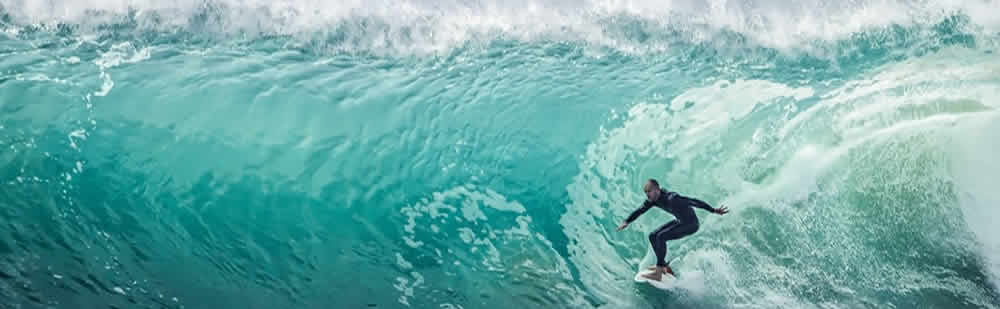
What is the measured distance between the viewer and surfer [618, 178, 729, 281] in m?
5.51

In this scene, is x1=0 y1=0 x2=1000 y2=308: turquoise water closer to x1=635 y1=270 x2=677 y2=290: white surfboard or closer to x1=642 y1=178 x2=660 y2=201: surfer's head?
x1=635 y1=270 x2=677 y2=290: white surfboard

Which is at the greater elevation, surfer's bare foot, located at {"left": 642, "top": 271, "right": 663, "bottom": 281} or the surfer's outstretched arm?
the surfer's outstretched arm

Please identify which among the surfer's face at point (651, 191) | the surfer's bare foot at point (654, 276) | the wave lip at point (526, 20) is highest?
the wave lip at point (526, 20)

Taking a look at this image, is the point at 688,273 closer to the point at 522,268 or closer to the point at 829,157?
the point at 522,268

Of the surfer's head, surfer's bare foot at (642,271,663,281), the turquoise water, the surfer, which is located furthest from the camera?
surfer's bare foot at (642,271,663,281)

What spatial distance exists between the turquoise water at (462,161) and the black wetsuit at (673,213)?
1.53ft

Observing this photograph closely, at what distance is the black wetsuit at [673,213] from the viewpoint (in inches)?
219

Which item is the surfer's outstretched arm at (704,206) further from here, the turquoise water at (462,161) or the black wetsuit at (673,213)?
the turquoise water at (462,161)

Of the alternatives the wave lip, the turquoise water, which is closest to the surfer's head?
the turquoise water

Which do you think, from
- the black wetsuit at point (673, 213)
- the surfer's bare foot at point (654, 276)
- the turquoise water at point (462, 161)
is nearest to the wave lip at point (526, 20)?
the turquoise water at point (462, 161)

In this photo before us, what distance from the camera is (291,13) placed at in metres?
8.59

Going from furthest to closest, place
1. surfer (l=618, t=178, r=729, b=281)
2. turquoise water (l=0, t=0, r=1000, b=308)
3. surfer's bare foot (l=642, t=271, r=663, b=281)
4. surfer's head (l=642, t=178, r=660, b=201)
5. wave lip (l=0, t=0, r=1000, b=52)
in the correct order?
wave lip (l=0, t=0, r=1000, b=52), surfer's bare foot (l=642, t=271, r=663, b=281), turquoise water (l=0, t=0, r=1000, b=308), surfer (l=618, t=178, r=729, b=281), surfer's head (l=642, t=178, r=660, b=201)

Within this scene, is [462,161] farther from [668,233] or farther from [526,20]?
[526,20]

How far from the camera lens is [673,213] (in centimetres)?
571
